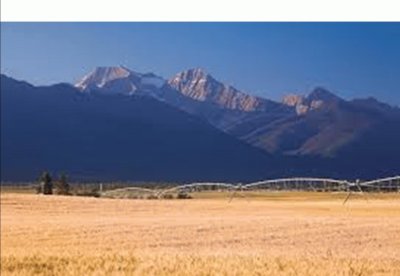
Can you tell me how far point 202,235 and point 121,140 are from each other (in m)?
1.68

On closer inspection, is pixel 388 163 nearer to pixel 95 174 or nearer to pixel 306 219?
pixel 306 219

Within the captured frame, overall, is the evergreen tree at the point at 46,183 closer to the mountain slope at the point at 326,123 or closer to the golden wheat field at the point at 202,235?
the golden wheat field at the point at 202,235

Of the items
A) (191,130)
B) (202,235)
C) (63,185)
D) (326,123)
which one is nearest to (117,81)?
(191,130)

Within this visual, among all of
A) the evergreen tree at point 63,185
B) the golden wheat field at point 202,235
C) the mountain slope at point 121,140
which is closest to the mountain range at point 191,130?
the mountain slope at point 121,140

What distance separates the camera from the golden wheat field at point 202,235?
9680mm

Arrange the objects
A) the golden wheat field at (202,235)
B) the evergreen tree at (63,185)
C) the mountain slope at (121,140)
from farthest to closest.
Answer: the evergreen tree at (63,185), the mountain slope at (121,140), the golden wheat field at (202,235)

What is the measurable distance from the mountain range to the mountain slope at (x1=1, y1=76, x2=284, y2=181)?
13 millimetres

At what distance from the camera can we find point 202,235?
12.0m

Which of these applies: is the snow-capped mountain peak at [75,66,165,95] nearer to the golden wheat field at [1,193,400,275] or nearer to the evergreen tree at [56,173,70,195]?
the evergreen tree at [56,173,70,195]

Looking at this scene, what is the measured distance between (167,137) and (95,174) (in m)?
1.12

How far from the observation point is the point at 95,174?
1127 cm

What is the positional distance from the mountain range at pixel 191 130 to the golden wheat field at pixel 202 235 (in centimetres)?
46

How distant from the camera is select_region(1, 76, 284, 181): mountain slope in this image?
10945mm
